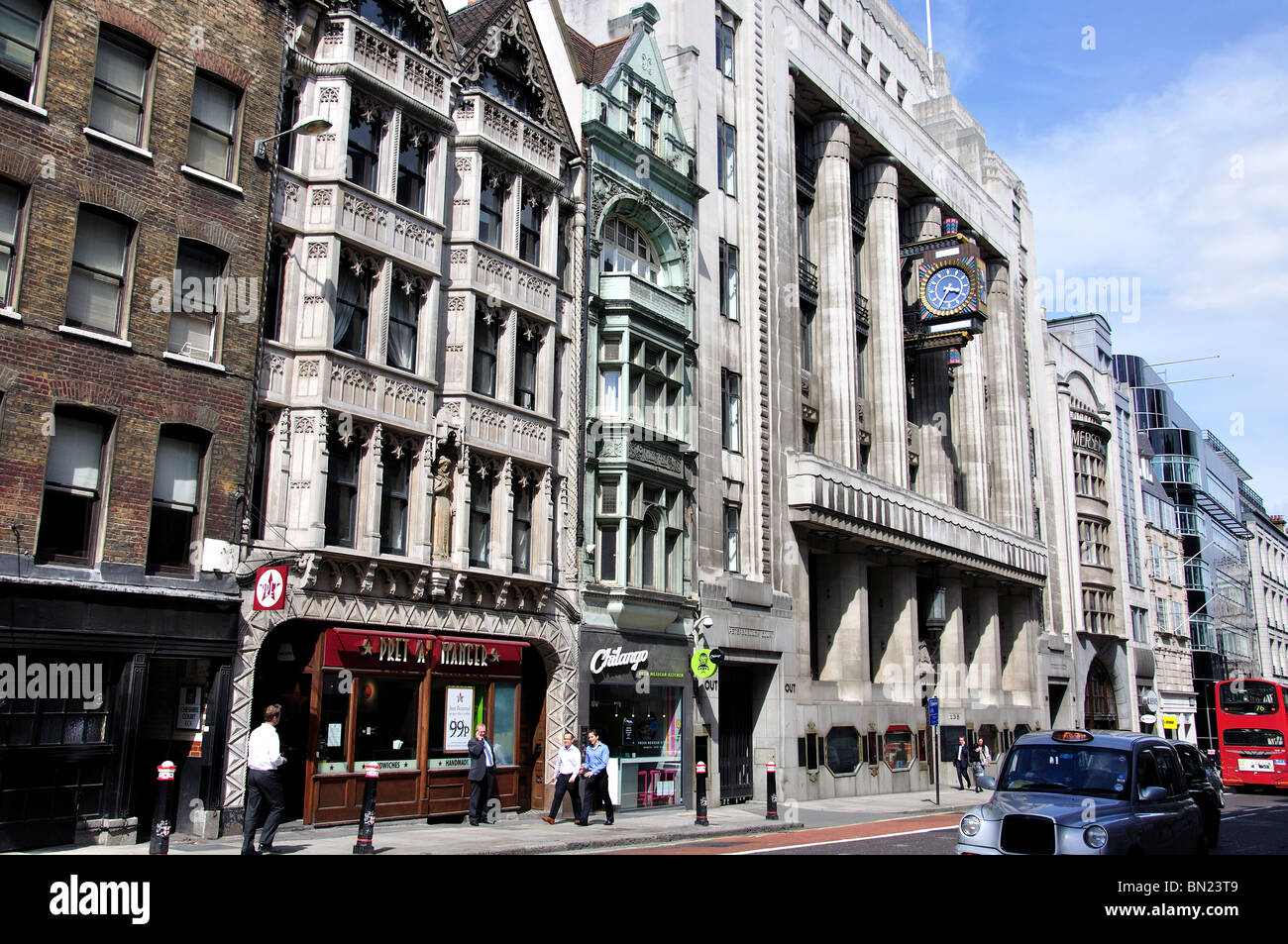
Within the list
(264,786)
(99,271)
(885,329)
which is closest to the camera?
(264,786)

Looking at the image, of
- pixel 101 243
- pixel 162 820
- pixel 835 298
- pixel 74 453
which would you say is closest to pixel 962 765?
pixel 835 298

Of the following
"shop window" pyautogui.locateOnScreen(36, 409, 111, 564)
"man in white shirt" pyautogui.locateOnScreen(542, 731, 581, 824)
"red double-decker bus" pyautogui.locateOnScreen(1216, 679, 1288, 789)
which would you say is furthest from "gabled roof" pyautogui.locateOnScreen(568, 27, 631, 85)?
"red double-decker bus" pyautogui.locateOnScreen(1216, 679, 1288, 789)

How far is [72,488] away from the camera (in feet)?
56.7

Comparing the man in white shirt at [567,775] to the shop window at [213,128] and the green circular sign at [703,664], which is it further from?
the shop window at [213,128]

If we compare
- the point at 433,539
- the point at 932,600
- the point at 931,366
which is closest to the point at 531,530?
the point at 433,539

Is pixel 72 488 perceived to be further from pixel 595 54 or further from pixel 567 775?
pixel 595 54

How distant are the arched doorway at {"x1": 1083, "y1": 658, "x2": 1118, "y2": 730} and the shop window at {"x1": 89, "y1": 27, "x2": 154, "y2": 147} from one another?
57.8 meters

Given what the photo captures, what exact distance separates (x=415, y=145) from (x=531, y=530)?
9429 mm

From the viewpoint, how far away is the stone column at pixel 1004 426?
5481 cm

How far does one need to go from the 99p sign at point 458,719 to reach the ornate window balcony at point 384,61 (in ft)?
42.8

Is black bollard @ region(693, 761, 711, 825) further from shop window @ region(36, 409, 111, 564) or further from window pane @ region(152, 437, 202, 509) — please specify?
shop window @ region(36, 409, 111, 564)

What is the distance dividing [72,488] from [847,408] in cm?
2990

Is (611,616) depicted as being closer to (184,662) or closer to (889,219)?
(184,662)

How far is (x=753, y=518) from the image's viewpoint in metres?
34.8
